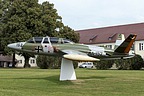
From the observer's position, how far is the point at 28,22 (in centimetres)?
6197

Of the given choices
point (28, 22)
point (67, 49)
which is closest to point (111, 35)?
point (28, 22)

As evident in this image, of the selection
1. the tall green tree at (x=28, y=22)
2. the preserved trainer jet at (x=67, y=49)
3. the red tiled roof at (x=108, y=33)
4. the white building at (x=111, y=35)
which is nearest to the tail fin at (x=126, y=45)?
the preserved trainer jet at (x=67, y=49)

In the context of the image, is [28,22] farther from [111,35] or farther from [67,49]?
[67,49]

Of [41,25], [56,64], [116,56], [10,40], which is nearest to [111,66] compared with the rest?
[56,64]

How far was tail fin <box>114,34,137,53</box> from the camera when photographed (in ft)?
76.8

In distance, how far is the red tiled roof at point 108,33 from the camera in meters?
82.8

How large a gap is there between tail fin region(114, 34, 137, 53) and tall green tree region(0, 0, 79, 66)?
37.2 meters

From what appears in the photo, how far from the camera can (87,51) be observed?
23.8 metres

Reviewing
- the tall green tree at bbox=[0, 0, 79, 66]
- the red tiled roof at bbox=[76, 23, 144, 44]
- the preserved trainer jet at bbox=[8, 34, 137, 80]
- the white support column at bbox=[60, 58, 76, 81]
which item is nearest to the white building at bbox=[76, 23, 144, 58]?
the red tiled roof at bbox=[76, 23, 144, 44]

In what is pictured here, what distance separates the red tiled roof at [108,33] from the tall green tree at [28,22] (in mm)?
22034

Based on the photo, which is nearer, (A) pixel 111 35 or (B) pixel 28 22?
(B) pixel 28 22

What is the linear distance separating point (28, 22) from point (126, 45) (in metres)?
40.5

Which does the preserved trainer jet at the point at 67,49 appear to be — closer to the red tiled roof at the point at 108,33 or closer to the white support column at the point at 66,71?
the white support column at the point at 66,71

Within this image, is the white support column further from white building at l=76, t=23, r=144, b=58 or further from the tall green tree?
white building at l=76, t=23, r=144, b=58
